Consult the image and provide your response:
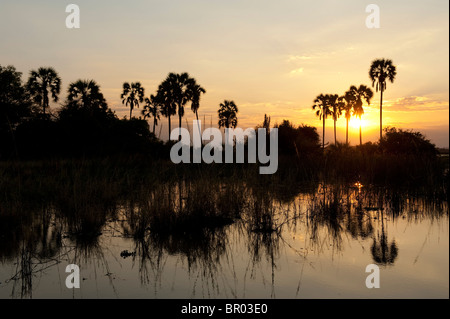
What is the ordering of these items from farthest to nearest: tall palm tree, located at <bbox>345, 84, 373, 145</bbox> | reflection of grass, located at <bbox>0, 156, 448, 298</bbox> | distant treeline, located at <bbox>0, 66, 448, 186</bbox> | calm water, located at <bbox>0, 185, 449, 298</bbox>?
tall palm tree, located at <bbox>345, 84, 373, 145</bbox>
distant treeline, located at <bbox>0, 66, 448, 186</bbox>
reflection of grass, located at <bbox>0, 156, 448, 298</bbox>
calm water, located at <bbox>0, 185, 449, 298</bbox>

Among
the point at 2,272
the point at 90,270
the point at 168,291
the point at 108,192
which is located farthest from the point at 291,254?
the point at 108,192

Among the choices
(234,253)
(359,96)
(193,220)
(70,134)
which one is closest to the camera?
(234,253)

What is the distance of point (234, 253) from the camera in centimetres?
527

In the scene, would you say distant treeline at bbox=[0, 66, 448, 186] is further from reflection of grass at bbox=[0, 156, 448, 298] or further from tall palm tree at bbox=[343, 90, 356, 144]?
tall palm tree at bbox=[343, 90, 356, 144]

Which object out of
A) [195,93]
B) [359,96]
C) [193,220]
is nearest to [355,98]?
[359,96]

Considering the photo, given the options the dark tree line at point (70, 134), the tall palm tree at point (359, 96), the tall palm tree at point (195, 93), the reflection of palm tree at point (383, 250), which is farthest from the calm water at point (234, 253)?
the tall palm tree at point (359, 96)

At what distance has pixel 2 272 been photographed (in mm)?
4527

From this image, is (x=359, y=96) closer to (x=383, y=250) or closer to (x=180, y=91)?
(x=180, y=91)

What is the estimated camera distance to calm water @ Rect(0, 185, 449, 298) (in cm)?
405

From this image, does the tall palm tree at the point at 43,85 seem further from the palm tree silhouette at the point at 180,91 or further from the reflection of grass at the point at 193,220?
the reflection of grass at the point at 193,220

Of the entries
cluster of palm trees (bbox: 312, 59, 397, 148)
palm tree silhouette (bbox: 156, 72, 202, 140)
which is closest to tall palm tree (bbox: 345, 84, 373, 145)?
cluster of palm trees (bbox: 312, 59, 397, 148)

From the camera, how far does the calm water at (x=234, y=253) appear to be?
405 cm

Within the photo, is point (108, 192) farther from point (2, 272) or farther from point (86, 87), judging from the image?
point (86, 87)
